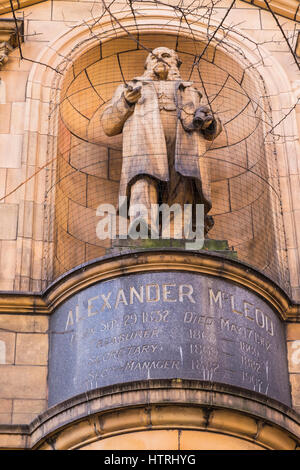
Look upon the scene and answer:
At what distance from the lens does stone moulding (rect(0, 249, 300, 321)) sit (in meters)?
11.9

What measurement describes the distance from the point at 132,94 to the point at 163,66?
0.66 metres

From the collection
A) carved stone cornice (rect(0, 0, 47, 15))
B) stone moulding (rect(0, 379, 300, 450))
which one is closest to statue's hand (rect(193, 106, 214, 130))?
carved stone cornice (rect(0, 0, 47, 15))

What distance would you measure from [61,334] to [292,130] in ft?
12.9

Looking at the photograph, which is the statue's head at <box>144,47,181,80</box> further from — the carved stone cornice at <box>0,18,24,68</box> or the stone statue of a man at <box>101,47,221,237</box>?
the carved stone cornice at <box>0,18,24,68</box>

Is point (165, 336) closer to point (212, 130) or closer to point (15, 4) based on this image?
point (212, 130)

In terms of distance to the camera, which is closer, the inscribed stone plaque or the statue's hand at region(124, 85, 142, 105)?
the inscribed stone plaque

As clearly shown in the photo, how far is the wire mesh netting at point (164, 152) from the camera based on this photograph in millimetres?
13367

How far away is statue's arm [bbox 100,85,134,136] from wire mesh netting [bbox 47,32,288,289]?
1cm

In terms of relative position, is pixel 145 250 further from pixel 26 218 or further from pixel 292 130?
pixel 292 130

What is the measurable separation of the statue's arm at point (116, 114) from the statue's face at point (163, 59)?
0.47 m

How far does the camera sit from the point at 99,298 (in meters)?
11.8

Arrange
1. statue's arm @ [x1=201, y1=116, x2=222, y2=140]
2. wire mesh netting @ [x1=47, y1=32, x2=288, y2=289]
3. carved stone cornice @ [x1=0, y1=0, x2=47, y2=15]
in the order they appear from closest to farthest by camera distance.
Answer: wire mesh netting @ [x1=47, y1=32, x2=288, y2=289] < statue's arm @ [x1=201, y1=116, x2=222, y2=140] < carved stone cornice @ [x1=0, y1=0, x2=47, y2=15]
